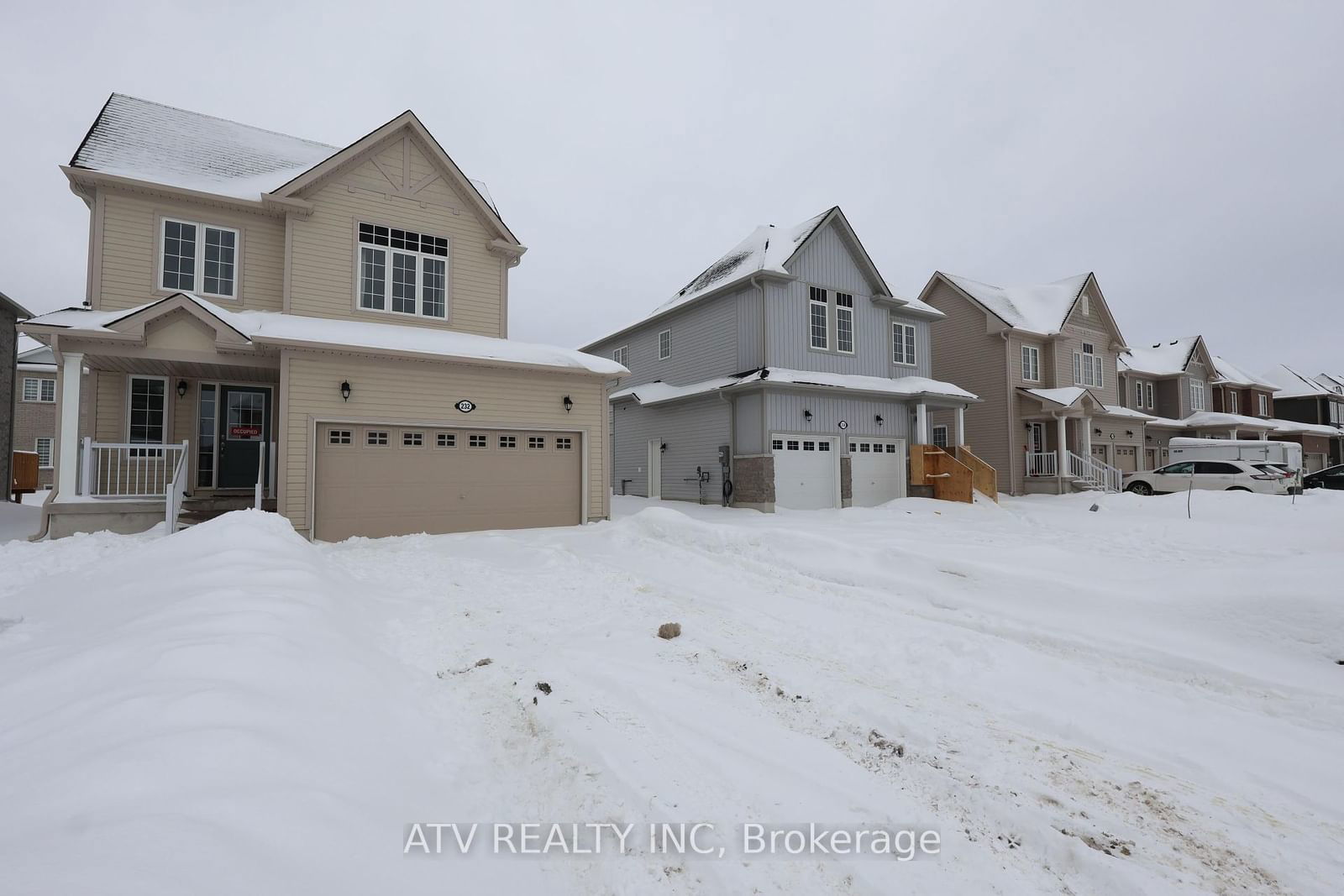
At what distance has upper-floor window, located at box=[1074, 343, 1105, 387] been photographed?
2534 cm

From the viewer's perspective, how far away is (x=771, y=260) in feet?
57.6

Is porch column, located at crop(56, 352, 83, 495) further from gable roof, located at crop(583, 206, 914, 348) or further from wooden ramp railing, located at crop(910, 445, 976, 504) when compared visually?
wooden ramp railing, located at crop(910, 445, 976, 504)

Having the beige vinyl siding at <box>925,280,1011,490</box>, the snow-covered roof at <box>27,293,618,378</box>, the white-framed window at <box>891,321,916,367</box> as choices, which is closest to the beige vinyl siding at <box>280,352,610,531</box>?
the snow-covered roof at <box>27,293,618,378</box>

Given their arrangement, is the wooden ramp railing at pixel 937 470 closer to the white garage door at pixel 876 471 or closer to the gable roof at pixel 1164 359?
the white garage door at pixel 876 471

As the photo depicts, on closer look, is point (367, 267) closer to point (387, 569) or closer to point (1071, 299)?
point (387, 569)

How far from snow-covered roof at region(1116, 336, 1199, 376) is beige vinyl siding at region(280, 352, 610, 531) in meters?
28.7

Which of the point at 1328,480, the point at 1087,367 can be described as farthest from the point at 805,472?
the point at 1328,480

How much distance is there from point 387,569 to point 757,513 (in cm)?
970

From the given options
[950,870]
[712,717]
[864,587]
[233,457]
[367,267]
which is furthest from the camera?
[367,267]

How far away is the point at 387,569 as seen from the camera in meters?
8.17

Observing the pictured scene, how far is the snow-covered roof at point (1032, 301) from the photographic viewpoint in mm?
23844

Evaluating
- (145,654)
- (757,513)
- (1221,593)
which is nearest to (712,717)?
(145,654)

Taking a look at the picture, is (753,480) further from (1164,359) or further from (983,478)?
(1164,359)

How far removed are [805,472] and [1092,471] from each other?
44.8ft
